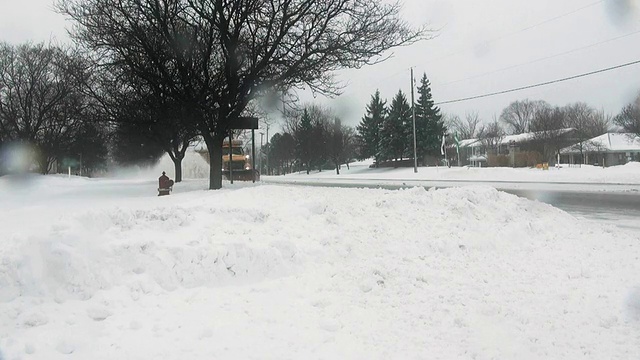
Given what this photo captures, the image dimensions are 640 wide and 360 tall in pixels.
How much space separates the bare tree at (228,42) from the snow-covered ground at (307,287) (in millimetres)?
9212

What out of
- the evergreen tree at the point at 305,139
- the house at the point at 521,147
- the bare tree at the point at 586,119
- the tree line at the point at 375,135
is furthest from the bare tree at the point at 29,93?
the bare tree at the point at 586,119

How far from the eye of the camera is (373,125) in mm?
63531

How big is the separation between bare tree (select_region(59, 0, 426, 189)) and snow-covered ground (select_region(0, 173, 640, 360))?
9.21m

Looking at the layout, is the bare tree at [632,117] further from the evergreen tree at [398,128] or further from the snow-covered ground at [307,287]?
the snow-covered ground at [307,287]

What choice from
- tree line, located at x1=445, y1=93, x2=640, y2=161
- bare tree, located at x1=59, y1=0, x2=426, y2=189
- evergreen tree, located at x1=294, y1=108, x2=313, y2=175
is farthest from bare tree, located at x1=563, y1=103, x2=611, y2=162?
bare tree, located at x1=59, y1=0, x2=426, y2=189

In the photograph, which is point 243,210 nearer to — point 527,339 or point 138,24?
point 527,339

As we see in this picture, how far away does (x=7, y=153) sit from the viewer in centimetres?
4303

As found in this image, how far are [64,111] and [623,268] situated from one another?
140ft

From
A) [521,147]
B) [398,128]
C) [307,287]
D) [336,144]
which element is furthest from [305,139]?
[307,287]

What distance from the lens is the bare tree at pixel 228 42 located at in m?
15.5

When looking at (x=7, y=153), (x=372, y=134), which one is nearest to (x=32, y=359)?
(x=7, y=153)

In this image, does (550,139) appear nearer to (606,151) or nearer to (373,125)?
(606,151)

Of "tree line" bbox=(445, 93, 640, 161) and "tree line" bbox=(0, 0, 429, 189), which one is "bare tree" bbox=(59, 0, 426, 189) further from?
"tree line" bbox=(445, 93, 640, 161)

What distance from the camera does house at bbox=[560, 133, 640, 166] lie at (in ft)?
193
